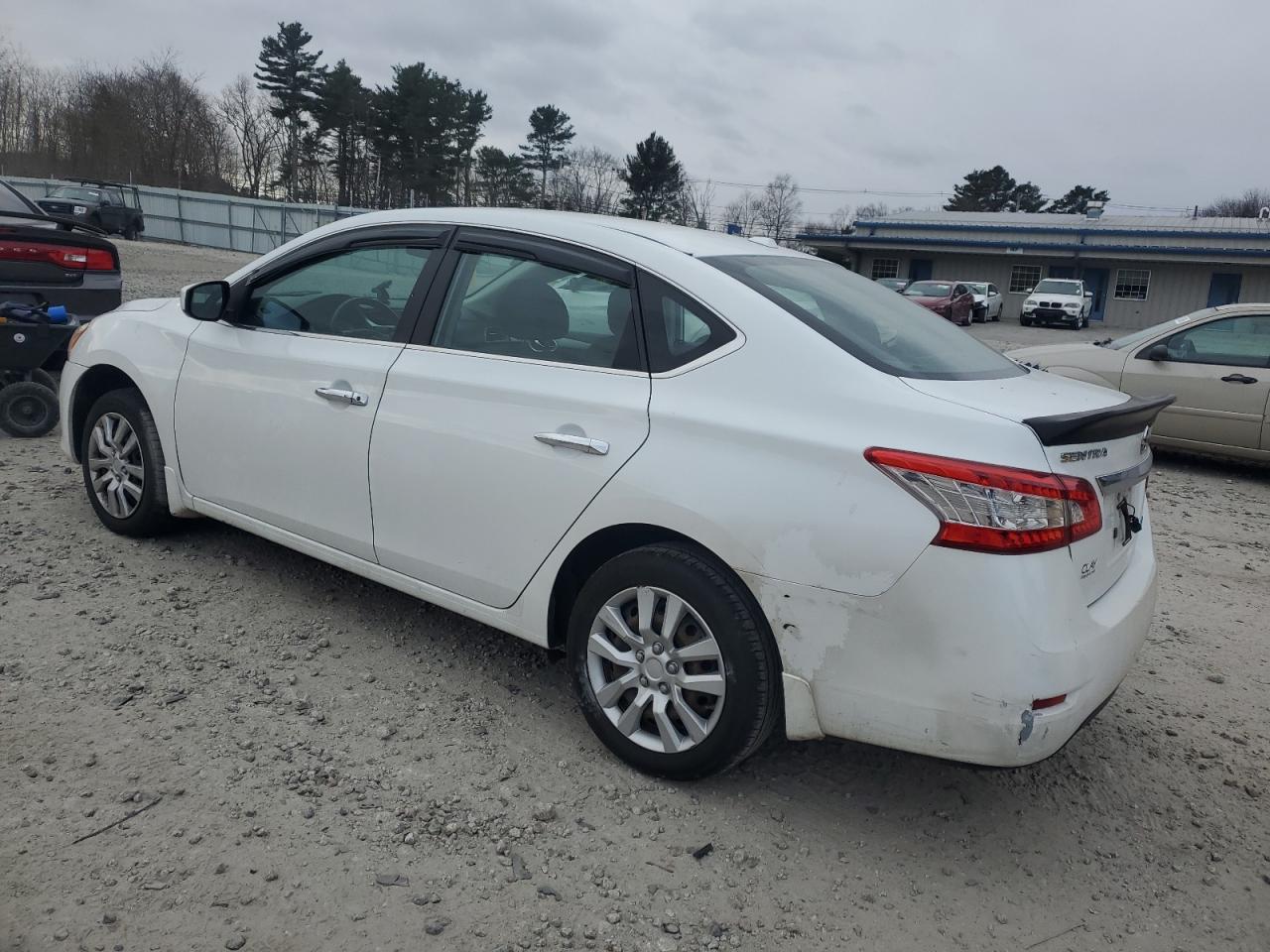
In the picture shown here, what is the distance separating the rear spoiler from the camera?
8.02 feet

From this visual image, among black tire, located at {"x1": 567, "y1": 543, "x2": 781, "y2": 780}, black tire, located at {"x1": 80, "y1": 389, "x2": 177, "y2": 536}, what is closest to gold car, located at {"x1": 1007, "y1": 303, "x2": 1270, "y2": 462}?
black tire, located at {"x1": 567, "y1": 543, "x2": 781, "y2": 780}

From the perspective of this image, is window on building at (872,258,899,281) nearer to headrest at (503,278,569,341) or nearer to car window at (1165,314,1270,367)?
car window at (1165,314,1270,367)

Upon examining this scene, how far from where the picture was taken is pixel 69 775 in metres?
2.82

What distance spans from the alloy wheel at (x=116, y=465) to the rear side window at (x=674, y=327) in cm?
270

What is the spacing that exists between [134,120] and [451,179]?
65.3 feet

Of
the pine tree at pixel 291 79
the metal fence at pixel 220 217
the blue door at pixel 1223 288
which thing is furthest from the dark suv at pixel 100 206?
the blue door at pixel 1223 288

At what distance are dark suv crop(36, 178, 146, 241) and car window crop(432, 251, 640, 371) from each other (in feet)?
100

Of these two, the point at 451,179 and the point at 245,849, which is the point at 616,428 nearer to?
the point at 245,849

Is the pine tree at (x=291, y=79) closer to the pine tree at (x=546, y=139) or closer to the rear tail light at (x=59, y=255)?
the pine tree at (x=546, y=139)

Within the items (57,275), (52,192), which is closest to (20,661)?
(57,275)

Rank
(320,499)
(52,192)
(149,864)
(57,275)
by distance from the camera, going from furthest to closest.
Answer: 1. (52,192)
2. (57,275)
3. (320,499)
4. (149,864)

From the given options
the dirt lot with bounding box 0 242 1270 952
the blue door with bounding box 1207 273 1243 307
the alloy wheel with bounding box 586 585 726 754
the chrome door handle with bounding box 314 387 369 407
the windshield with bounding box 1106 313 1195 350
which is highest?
the blue door with bounding box 1207 273 1243 307

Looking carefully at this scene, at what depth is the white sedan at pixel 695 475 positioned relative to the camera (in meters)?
2.42

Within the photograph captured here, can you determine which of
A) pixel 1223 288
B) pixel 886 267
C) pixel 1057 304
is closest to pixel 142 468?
pixel 1057 304
